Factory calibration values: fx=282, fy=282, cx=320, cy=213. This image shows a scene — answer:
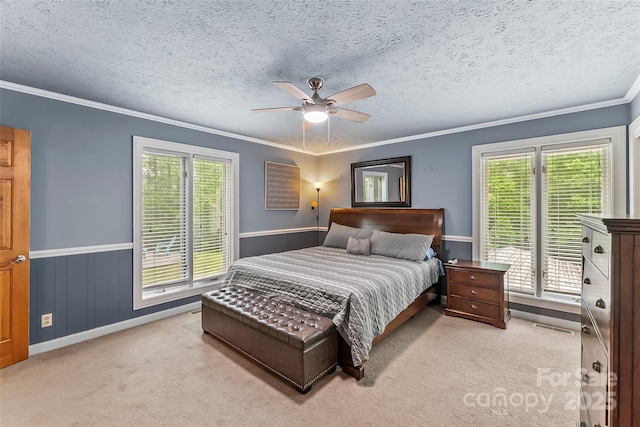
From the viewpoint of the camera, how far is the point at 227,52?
6.95ft

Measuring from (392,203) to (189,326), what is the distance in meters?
3.55

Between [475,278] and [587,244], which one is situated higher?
[587,244]

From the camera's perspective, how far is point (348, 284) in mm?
2662

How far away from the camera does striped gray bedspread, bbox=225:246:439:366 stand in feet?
7.95

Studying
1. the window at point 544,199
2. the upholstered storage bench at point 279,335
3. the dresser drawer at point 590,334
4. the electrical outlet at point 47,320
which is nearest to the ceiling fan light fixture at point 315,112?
the upholstered storage bench at point 279,335

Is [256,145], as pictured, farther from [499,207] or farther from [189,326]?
[499,207]

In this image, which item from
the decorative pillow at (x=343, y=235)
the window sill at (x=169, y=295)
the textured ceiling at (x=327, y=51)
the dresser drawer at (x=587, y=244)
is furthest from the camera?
the decorative pillow at (x=343, y=235)

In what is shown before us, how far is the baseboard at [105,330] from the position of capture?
283cm

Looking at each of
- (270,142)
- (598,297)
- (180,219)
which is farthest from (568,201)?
(180,219)

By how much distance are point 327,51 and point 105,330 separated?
373 centimetres

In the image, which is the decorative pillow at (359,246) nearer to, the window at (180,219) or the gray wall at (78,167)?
the window at (180,219)

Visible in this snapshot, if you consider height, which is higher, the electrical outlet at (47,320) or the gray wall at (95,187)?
the gray wall at (95,187)

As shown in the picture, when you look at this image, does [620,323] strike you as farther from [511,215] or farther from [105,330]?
[105,330]

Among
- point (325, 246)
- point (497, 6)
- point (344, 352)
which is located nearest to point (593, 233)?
point (497, 6)
